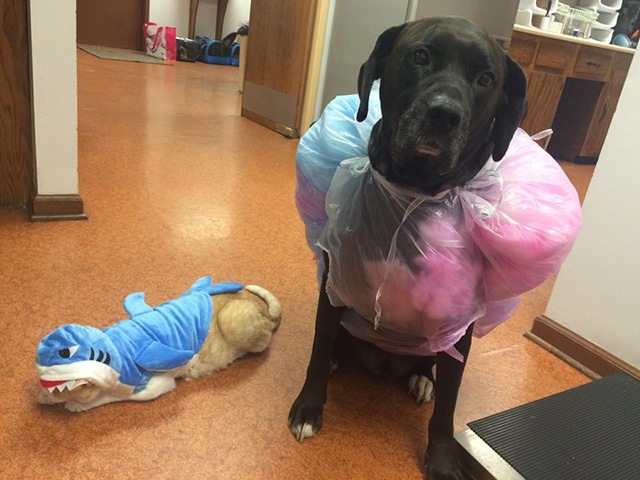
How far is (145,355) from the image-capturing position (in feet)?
3.34

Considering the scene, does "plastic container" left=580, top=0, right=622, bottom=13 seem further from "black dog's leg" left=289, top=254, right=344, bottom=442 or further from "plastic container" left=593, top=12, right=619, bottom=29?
"black dog's leg" left=289, top=254, right=344, bottom=442

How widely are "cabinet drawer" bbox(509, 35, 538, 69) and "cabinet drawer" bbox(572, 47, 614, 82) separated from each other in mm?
434

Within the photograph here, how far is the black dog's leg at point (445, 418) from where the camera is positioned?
3.13 feet

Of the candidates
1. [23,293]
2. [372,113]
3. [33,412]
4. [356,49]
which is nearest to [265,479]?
[33,412]

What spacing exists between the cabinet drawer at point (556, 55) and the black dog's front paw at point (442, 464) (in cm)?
354

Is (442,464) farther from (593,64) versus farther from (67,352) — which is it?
(593,64)

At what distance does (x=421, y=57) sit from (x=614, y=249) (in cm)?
82

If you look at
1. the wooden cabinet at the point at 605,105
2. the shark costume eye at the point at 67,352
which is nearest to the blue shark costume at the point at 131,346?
the shark costume eye at the point at 67,352

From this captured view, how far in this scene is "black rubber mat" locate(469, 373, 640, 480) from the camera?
0.93 m

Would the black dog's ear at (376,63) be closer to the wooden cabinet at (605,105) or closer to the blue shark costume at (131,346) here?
the blue shark costume at (131,346)

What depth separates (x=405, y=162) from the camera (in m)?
0.84

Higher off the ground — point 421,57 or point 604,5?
point 604,5

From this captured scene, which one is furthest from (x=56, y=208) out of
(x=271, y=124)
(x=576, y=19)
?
(x=576, y=19)

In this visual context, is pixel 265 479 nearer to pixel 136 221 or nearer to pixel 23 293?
pixel 23 293
